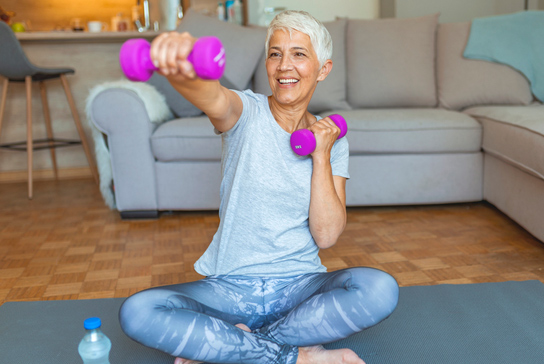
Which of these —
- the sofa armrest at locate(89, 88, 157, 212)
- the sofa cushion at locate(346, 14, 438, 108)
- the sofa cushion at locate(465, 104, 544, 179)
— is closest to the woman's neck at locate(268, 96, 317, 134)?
the sofa cushion at locate(465, 104, 544, 179)

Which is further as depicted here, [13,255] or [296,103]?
[13,255]

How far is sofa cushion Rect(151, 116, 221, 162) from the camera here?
95.5 inches

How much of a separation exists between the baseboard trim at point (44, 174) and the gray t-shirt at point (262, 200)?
2861 mm

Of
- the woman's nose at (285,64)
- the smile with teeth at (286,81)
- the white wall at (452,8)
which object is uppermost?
the white wall at (452,8)

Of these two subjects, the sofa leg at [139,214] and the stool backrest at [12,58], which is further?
the stool backrest at [12,58]

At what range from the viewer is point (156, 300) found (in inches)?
39.6

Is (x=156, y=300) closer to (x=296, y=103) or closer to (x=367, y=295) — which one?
(x=367, y=295)

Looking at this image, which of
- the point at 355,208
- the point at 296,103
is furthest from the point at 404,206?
the point at 296,103

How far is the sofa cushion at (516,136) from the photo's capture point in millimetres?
1857

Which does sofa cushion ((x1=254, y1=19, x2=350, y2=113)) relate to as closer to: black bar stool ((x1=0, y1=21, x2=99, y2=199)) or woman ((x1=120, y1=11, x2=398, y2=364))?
black bar stool ((x1=0, y1=21, x2=99, y2=199))

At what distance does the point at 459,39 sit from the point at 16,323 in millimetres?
2640

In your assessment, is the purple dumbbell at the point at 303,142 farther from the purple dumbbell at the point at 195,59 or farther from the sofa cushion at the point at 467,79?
the sofa cushion at the point at 467,79

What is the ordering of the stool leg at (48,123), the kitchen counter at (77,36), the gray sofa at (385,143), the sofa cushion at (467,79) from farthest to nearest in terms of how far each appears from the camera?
1. the stool leg at (48,123)
2. the kitchen counter at (77,36)
3. the sofa cushion at (467,79)
4. the gray sofa at (385,143)

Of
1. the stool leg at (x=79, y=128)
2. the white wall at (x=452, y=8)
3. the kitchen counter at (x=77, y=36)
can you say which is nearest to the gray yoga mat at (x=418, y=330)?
the stool leg at (x=79, y=128)
